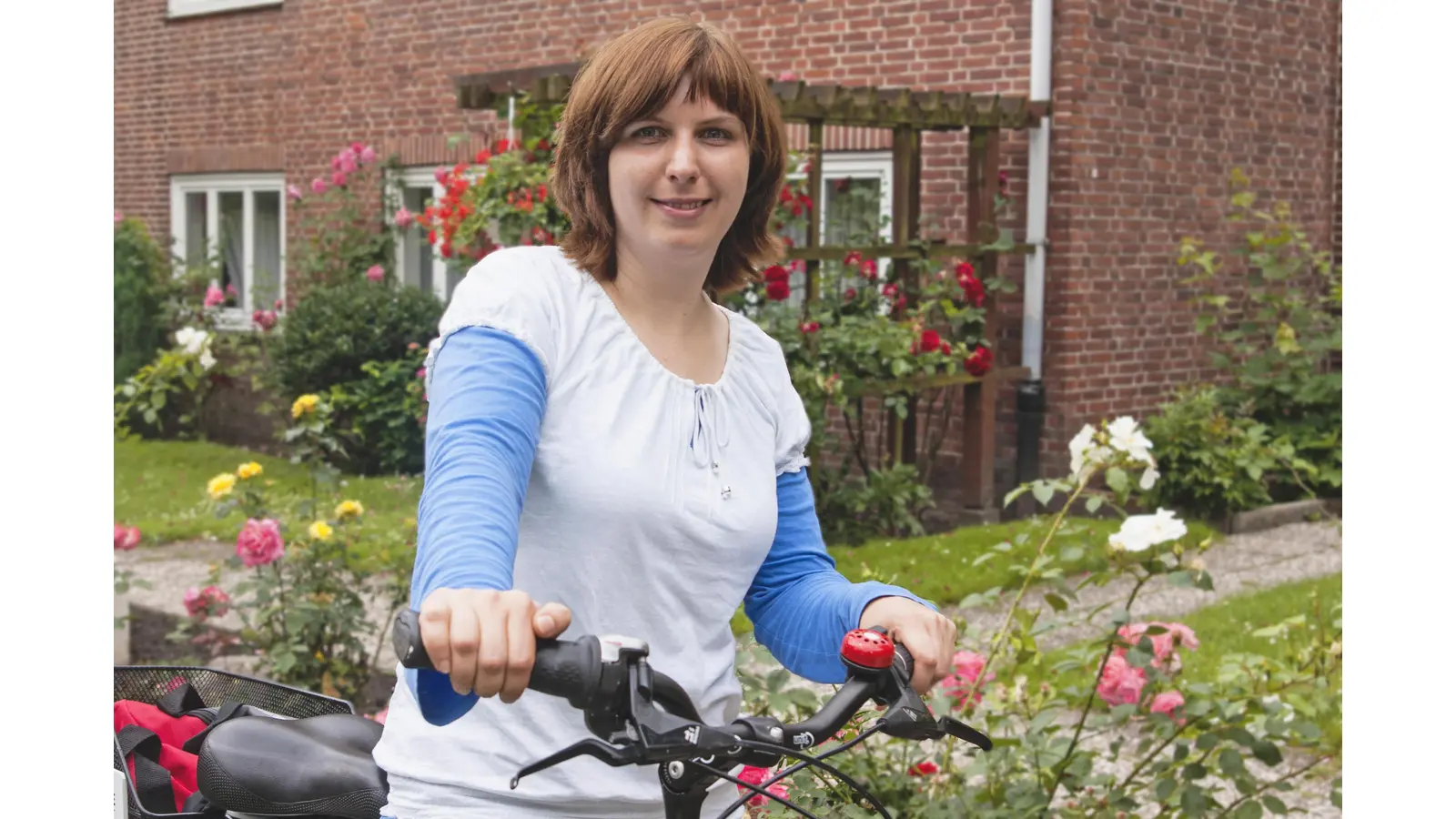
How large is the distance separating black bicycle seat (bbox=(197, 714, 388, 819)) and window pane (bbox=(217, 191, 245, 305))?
12644 millimetres

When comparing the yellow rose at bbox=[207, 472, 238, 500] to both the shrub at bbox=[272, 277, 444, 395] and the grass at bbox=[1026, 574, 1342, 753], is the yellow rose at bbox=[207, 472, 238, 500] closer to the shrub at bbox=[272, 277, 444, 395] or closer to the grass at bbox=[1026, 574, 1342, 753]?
the grass at bbox=[1026, 574, 1342, 753]

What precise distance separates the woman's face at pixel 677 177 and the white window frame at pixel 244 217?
1209 cm

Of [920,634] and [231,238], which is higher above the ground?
[231,238]

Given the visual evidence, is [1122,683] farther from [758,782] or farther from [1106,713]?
[758,782]

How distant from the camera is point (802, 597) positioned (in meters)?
2.03

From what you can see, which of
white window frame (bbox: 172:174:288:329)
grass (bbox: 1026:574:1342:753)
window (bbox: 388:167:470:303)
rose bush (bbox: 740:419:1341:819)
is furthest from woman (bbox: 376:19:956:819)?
white window frame (bbox: 172:174:288:329)

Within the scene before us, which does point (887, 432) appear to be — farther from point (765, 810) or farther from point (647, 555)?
point (647, 555)

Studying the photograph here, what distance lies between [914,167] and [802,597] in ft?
24.2

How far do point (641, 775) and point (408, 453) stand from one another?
9.68m

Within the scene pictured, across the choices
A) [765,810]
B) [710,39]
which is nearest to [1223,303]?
[765,810]

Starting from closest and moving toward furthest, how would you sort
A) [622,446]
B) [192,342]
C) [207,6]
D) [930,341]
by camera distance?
1. [622,446]
2. [192,342]
3. [930,341]
4. [207,6]

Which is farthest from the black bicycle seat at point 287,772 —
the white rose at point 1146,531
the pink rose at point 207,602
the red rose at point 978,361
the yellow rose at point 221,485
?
the red rose at point 978,361

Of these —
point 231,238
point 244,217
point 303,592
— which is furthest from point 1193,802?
point 231,238

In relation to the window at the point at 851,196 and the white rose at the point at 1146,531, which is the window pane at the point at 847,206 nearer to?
the window at the point at 851,196
